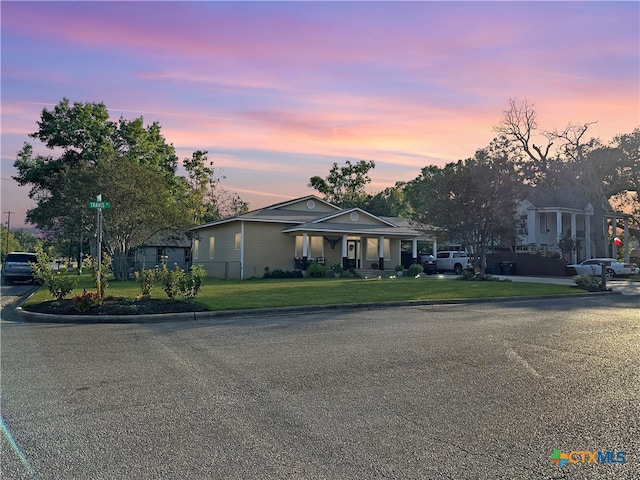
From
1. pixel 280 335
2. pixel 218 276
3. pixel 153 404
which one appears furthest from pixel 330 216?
pixel 153 404

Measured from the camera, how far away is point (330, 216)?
32406 mm

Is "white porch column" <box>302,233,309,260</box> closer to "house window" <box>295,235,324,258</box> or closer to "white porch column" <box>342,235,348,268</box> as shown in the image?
"house window" <box>295,235,324,258</box>

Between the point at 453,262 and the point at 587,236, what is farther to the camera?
the point at 587,236

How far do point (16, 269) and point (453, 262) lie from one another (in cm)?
2887

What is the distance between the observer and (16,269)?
1081 inches

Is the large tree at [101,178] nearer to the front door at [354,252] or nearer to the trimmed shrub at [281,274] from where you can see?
the trimmed shrub at [281,274]

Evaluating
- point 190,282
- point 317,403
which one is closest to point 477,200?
point 190,282

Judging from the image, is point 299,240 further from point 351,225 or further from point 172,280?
point 172,280

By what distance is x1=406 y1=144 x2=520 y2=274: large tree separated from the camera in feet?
82.1

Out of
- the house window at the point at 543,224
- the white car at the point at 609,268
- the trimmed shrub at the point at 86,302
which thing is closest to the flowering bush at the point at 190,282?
the trimmed shrub at the point at 86,302

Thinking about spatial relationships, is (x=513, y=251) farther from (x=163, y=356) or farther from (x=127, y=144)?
(x=163, y=356)

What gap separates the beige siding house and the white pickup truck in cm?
519

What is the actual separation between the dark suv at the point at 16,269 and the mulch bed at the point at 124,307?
52.4 feet

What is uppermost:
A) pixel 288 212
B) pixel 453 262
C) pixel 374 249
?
pixel 288 212
